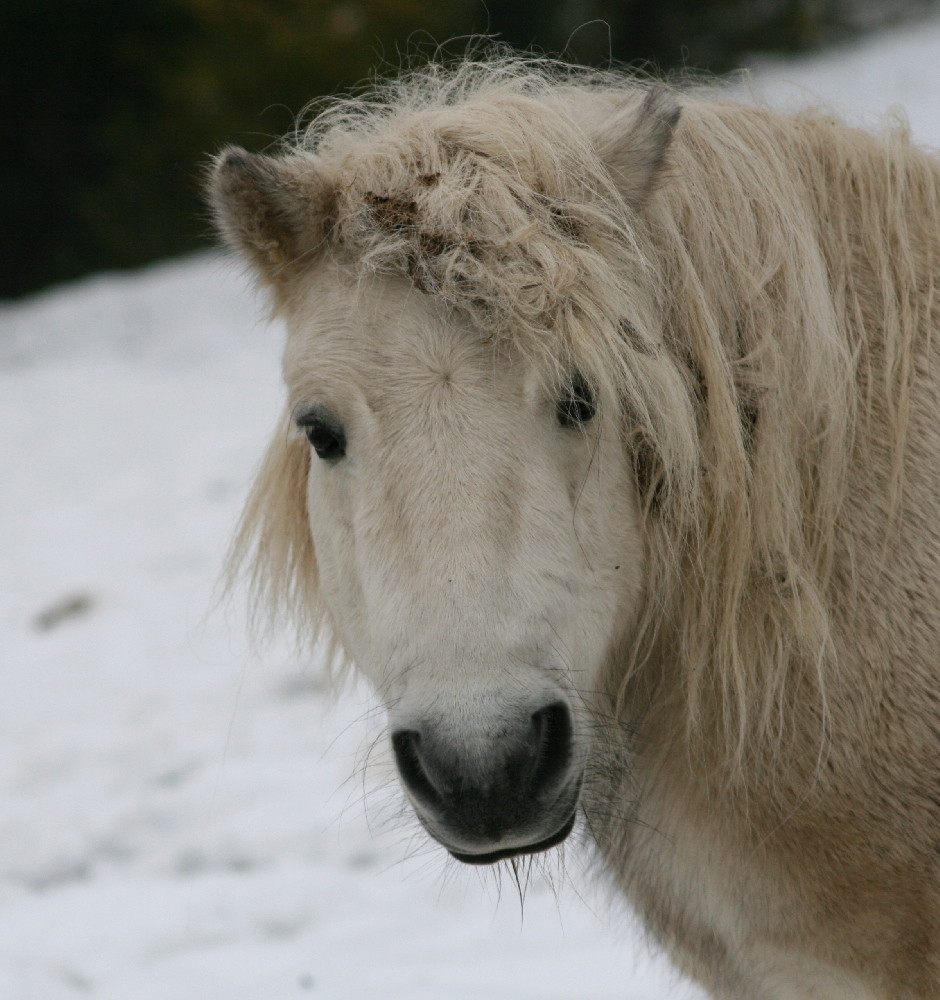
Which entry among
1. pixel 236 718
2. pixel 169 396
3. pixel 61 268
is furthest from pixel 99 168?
pixel 236 718

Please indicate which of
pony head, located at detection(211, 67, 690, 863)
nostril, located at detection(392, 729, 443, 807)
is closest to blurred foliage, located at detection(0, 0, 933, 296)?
pony head, located at detection(211, 67, 690, 863)

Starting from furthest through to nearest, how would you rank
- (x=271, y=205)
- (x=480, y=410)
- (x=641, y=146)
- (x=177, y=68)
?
(x=177, y=68) → (x=271, y=205) → (x=641, y=146) → (x=480, y=410)

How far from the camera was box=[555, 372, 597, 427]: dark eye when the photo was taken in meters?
1.91

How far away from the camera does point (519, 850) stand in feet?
5.86

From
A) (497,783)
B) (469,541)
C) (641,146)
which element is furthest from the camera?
(641,146)

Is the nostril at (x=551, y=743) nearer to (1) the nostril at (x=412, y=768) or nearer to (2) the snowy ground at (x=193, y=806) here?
(1) the nostril at (x=412, y=768)

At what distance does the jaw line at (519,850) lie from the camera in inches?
70.2

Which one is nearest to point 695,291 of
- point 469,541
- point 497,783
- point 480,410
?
point 480,410

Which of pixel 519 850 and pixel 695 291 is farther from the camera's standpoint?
pixel 695 291

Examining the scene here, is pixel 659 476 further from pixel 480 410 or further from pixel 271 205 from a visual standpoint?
pixel 271 205

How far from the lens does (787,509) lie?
2.03m

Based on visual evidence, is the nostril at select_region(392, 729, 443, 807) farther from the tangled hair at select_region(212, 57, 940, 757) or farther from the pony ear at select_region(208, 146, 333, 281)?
the pony ear at select_region(208, 146, 333, 281)

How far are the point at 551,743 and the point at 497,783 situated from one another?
0.42 feet

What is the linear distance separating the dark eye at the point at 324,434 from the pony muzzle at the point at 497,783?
570mm
